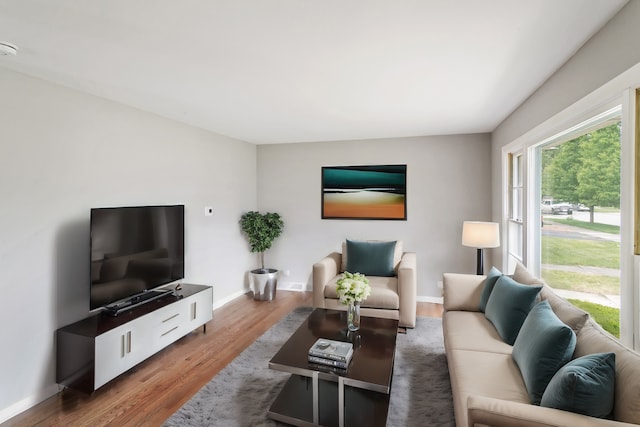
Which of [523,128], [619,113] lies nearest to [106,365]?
[619,113]

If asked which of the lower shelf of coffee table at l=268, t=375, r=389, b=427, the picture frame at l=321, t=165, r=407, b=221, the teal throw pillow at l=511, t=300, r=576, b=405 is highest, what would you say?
the picture frame at l=321, t=165, r=407, b=221

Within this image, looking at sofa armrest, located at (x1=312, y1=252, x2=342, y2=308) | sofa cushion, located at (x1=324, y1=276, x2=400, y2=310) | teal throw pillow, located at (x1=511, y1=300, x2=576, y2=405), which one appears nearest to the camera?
teal throw pillow, located at (x1=511, y1=300, x2=576, y2=405)

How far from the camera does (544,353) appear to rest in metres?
1.56

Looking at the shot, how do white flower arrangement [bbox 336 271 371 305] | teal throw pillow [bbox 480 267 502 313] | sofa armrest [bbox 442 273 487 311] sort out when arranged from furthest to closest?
sofa armrest [bbox 442 273 487 311] < teal throw pillow [bbox 480 267 502 313] < white flower arrangement [bbox 336 271 371 305]

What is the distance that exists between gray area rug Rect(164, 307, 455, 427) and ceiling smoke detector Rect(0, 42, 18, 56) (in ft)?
8.18

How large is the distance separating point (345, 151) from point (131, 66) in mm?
3216

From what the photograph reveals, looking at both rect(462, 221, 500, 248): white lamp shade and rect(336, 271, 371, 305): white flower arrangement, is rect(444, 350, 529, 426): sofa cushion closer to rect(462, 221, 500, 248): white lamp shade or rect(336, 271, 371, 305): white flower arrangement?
rect(336, 271, 371, 305): white flower arrangement

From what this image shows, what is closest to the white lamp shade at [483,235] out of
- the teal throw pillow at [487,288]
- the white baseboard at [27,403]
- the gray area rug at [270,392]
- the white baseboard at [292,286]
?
the teal throw pillow at [487,288]

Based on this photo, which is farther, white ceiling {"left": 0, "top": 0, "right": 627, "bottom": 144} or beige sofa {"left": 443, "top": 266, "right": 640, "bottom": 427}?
white ceiling {"left": 0, "top": 0, "right": 627, "bottom": 144}

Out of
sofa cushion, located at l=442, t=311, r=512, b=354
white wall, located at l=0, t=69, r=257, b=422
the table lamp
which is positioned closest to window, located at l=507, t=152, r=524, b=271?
the table lamp

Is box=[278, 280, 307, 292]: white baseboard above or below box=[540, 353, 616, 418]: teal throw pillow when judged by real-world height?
below

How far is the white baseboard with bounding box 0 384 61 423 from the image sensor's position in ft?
7.06

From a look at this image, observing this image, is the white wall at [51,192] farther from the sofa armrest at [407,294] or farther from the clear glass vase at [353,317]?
the sofa armrest at [407,294]

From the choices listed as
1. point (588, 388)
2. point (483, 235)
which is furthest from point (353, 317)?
point (483, 235)
